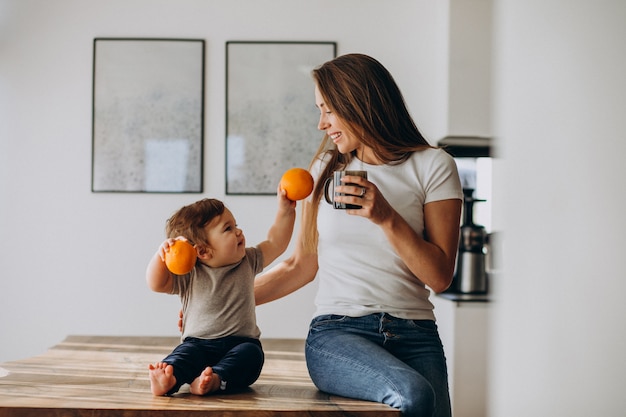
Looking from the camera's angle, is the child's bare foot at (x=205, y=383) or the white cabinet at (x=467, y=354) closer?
the child's bare foot at (x=205, y=383)

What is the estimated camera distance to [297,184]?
1835 mm

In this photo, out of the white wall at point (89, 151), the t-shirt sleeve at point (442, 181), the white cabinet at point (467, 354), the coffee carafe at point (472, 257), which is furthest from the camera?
the white wall at point (89, 151)

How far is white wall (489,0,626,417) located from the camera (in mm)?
1164

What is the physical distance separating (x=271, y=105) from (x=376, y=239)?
2.36 meters

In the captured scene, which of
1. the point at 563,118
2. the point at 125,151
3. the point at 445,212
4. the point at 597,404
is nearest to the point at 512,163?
the point at 445,212

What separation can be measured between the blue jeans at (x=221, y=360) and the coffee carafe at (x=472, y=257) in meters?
2.17

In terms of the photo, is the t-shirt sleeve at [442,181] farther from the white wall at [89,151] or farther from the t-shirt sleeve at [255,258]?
the white wall at [89,151]

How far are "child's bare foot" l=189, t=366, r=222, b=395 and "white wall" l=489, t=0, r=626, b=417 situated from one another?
2.36ft

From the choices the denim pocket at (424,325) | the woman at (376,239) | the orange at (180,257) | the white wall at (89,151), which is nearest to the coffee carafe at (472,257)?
the white wall at (89,151)

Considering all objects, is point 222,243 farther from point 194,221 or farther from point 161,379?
point 161,379

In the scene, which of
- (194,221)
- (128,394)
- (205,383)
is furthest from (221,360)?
(194,221)

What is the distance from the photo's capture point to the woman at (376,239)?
5.26ft

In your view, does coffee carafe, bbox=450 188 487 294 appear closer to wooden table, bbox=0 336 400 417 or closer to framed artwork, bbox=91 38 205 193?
framed artwork, bbox=91 38 205 193

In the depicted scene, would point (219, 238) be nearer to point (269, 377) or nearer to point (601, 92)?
point (269, 377)
